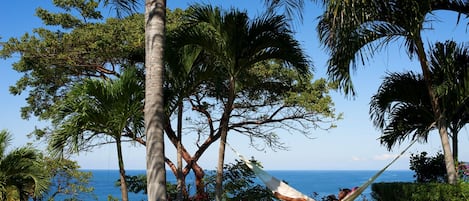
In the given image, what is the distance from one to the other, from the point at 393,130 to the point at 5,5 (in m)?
8.80

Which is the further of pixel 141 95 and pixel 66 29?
pixel 66 29

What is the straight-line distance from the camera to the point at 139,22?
32.5 ft

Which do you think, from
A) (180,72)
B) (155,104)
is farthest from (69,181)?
(155,104)

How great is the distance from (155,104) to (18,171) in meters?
4.73

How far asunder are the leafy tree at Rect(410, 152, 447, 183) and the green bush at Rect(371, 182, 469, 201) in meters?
4.20

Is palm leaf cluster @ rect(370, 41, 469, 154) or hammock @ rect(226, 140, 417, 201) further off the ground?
palm leaf cluster @ rect(370, 41, 469, 154)

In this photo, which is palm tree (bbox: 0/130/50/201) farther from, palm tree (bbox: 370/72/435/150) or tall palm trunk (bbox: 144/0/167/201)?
palm tree (bbox: 370/72/435/150)

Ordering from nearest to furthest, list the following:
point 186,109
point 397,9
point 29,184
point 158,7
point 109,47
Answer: point 158,7, point 397,9, point 29,184, point 109,47, point 186,109

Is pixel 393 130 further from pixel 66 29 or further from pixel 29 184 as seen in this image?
pixel 66 29

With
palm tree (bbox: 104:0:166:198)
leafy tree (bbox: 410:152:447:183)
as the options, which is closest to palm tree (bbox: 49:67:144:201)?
palm tree (bbox: 104:0:166:198)

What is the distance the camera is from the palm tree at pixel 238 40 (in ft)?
19.8

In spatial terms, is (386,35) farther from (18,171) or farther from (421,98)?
(18,171)

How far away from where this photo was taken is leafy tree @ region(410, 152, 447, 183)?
10367 mm

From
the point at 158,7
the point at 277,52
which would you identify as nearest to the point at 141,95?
the point at 277,52
